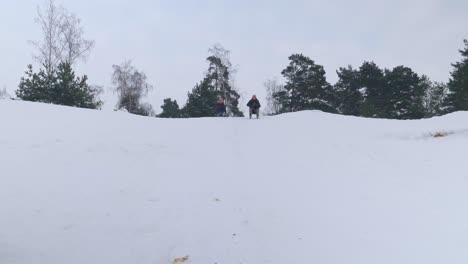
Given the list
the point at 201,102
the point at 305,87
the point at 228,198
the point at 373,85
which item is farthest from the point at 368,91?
the point at 228,198

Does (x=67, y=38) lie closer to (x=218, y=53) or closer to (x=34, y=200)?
(x=218, y=53)

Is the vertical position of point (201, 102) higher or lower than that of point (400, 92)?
lower

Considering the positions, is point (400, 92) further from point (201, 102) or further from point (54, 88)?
point (54, 88)

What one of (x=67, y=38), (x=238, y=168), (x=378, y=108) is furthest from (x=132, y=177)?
(x=378, y=108)

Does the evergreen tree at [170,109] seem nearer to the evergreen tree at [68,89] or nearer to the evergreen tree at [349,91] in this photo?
the evergreen tree at [349,91]

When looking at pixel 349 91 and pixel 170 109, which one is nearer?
pixel 349 91

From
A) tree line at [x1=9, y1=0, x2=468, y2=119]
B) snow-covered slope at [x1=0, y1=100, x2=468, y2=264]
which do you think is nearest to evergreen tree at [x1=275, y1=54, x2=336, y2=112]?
tree line at [x1=9, y1=0, x2=468, y2=119]

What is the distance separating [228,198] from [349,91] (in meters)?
45.2

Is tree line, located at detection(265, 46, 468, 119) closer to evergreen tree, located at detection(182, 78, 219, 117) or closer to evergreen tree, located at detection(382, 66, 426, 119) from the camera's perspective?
evergreen tree, located at detection(382, 66, 426, 119)

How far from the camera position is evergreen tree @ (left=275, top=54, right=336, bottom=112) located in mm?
43719

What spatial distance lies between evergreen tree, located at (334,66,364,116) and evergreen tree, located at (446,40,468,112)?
10.3 meters

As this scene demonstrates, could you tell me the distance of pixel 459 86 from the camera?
38594mm

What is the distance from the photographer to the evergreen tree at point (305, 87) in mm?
43719

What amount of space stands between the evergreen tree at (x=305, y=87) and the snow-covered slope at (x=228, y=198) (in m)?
30.4
